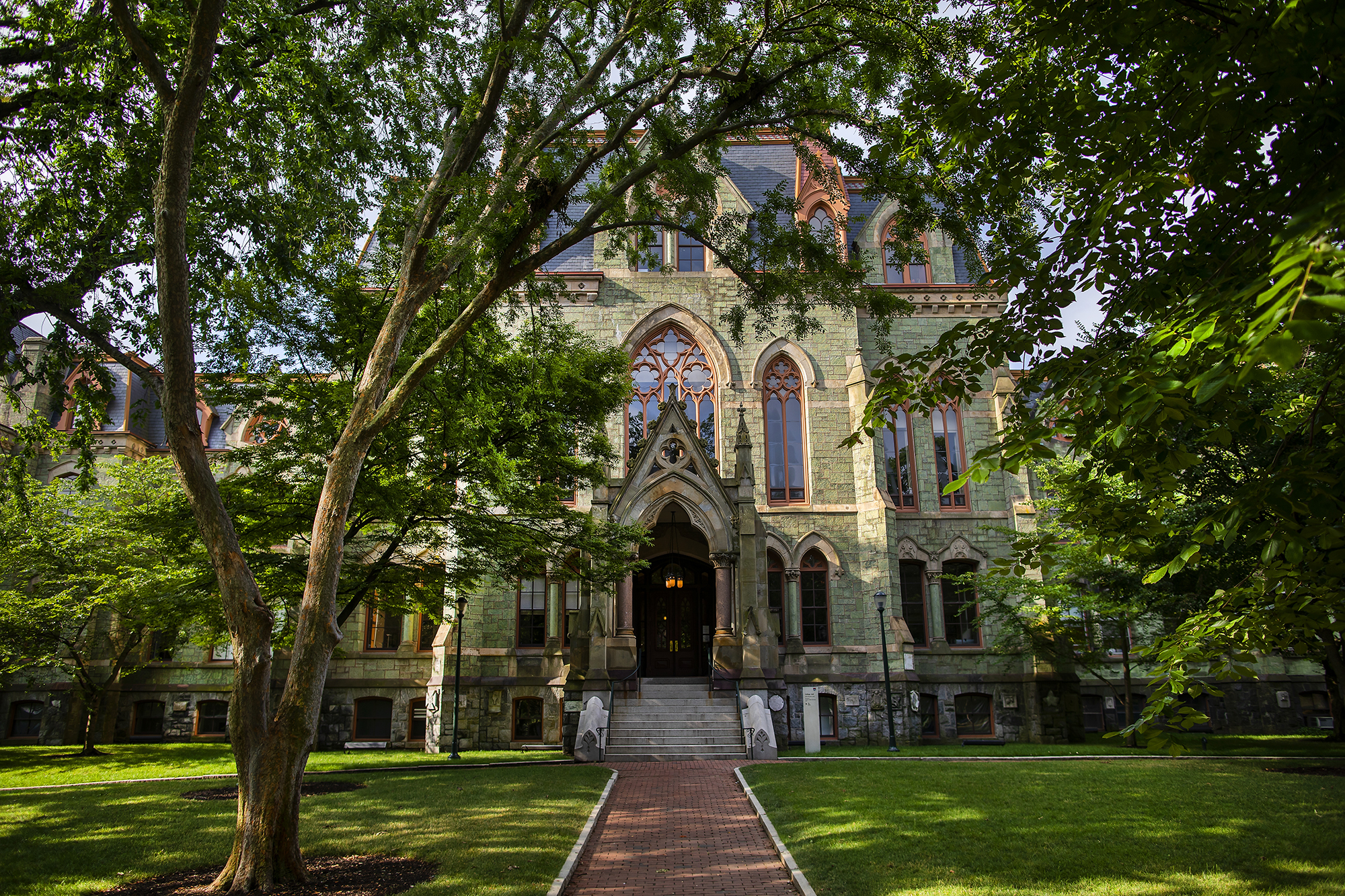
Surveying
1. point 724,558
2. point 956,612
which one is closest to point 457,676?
point 724,558

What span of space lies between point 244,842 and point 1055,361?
24.3ft

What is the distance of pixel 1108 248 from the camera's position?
18.3 feet

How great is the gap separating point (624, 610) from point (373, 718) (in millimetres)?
8862

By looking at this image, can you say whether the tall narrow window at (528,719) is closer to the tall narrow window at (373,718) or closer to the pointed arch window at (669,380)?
the tall narrow window at (373,718)

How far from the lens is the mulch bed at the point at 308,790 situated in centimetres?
1234

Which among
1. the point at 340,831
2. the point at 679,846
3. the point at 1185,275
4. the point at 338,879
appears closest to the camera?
the point at 1185,275

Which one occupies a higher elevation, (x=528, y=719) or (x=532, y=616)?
(x=532, y=616)

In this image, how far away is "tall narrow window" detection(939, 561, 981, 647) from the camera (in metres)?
23.3

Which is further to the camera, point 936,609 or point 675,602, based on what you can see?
point 675,602

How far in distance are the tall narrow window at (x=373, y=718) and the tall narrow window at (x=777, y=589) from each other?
11212 millimetres

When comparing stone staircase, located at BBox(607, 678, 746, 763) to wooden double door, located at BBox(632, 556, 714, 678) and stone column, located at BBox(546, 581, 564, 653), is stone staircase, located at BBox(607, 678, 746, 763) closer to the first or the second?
stone column, located at BBox(546, 581, 564, 653)

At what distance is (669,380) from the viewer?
81.4 ft

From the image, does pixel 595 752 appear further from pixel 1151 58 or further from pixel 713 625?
pixel 1151 58

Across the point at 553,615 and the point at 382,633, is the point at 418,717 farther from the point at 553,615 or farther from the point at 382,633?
the point at 553,615
